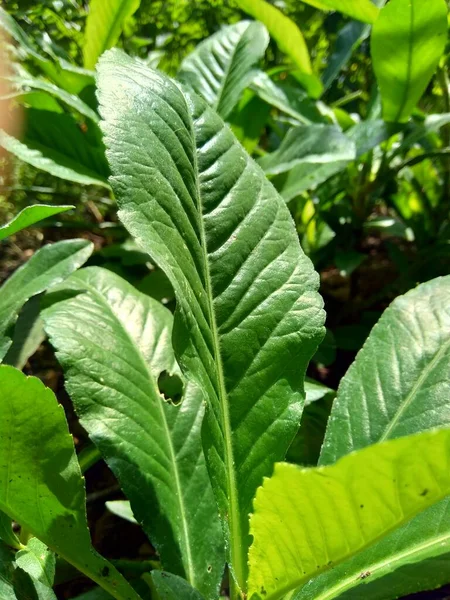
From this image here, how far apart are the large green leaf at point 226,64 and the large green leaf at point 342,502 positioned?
0.89m

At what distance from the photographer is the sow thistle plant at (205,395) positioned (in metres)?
0.60

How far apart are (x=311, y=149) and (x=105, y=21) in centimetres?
50

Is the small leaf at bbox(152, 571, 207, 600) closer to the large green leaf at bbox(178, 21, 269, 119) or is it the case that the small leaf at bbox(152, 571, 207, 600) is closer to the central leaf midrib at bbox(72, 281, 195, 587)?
the central leaf midrib at bbox(72, 281, 195, 587)

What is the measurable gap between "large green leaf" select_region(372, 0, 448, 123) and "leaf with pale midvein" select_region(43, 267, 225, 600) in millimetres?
695

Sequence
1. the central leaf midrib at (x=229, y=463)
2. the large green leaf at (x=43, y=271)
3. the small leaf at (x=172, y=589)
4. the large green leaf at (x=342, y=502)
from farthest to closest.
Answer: the large green leaf at (x=43, y=271), the central leaf midrib at (x=229, y=463), the small leaf at (x=172, y=589), the large green leaf at (x=342, y=502)

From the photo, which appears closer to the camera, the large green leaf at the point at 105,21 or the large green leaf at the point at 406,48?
the large green leaf at the point at 406,48

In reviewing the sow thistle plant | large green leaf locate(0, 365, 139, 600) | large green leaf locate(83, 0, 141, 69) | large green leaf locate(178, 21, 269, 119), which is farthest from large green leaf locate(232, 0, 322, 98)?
large green leaf locate(0, 365, 139, 600)

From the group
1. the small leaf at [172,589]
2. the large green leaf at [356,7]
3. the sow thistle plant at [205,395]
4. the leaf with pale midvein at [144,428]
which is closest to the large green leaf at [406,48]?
the large green leaf at [356,7]

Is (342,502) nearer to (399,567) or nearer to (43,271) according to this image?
(399,567)

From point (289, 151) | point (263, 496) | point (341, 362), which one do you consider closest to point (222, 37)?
point (289, 151)

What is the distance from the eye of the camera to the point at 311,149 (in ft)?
3.43

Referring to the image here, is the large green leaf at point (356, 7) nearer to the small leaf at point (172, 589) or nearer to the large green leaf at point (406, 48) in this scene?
the large green leaf at point (406, 48)

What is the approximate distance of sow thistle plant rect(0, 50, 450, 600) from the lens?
23.5 inches

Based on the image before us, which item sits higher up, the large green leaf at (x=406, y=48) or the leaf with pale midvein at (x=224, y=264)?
the large green leaf at (x=406, y=48)
